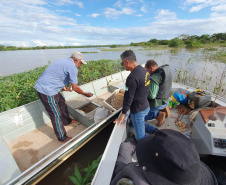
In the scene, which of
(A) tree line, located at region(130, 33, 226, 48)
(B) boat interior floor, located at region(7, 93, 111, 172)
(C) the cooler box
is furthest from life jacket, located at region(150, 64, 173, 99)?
(A) tree line, located at region(130, 33, 226, 48)

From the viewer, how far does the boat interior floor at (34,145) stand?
2.18m

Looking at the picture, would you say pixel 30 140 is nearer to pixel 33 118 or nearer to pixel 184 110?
pixel 33 118

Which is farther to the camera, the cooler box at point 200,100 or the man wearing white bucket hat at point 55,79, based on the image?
the cooler box at point 200,100

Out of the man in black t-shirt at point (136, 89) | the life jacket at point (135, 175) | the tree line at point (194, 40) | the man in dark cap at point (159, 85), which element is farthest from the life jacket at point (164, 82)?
the tree line at point (194, 40)

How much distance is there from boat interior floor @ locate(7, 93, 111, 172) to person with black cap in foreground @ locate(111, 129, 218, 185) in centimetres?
219

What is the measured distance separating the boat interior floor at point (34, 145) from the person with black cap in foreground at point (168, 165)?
2.19 meters

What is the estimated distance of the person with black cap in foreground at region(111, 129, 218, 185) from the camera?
614 mm

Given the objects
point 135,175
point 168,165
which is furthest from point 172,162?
point 135,175

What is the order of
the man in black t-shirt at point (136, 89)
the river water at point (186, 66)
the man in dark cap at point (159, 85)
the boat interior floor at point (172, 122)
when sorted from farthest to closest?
the river water at point (186, 66)
the boat interior floor at point (172, 122)
the man in dark cap at point (159, 85)
the man in black t-shirt at point (136, 89)

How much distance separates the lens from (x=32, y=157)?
7.29ft

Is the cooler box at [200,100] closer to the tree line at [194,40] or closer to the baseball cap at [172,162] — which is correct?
the baseball cap at [172,162]

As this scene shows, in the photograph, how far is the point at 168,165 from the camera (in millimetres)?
628

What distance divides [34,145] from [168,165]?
2.78 m

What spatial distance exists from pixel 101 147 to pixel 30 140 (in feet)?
5.23
